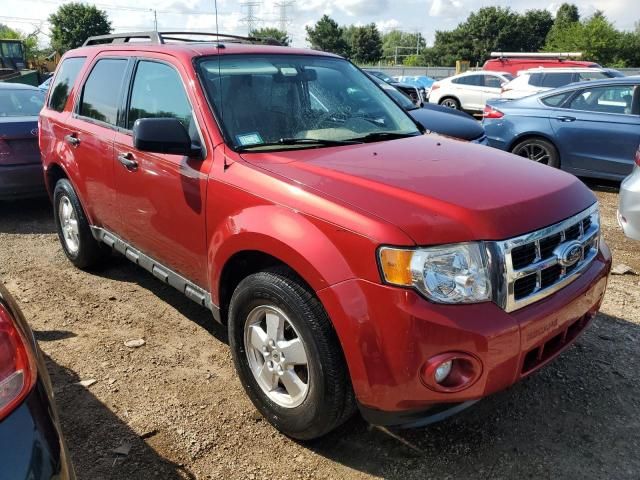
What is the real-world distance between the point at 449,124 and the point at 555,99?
2.18 m

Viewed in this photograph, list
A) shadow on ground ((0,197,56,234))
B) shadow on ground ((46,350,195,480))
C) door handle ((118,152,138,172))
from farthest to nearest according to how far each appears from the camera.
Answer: shadow on ground ((0,197,56,234)), door handle ((118,152,138,172)), shadow on ground ((46,350,195,480))

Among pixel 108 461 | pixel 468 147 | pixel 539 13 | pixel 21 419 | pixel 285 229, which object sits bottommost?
pixel 108 461

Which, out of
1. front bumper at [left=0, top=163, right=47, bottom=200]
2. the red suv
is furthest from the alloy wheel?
front bumper at [left=0, top=163, right=47, bottom=200]

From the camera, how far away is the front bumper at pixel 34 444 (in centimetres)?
142

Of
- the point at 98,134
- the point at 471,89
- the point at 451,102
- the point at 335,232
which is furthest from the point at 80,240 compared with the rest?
the point at 451,102

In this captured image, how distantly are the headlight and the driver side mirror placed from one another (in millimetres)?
1360

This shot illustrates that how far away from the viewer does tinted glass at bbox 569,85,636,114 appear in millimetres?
7281

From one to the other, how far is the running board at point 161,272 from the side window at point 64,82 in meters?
1.21

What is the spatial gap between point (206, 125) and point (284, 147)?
0.44 metres

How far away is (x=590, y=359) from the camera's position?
3.44 meters

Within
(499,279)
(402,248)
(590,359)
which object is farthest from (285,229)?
(590,359)

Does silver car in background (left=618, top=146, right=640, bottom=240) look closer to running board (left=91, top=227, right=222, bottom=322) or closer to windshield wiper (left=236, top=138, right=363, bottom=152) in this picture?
windshield wiper (left=236, top=138, right=363, bottom=152)

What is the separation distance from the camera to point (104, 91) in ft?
13.5

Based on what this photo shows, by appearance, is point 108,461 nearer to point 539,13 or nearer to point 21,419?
point 21,419
